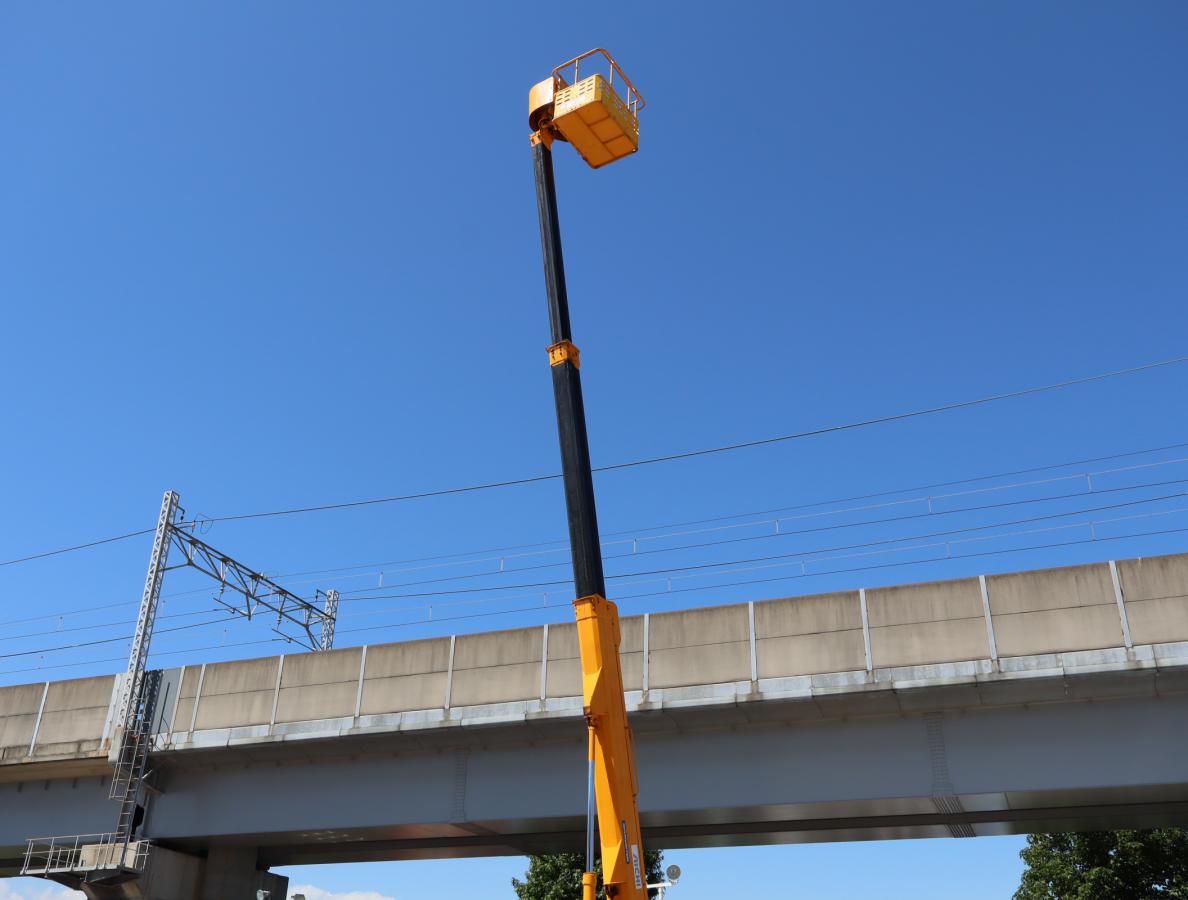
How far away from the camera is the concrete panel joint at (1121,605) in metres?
16.0

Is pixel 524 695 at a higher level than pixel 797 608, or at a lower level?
lower

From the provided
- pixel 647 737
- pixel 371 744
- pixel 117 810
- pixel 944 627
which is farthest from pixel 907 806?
pixel 117 810

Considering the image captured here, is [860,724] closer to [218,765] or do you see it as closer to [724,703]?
[724,703]

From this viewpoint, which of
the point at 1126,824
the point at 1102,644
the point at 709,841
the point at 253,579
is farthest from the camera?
the point at 253,579

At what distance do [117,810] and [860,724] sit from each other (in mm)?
17417

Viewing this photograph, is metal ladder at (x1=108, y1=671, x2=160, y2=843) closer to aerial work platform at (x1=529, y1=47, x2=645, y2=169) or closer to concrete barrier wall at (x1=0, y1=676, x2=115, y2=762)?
concrete barrier wall at (x1=0, y1=676, x2=115, y2=762)

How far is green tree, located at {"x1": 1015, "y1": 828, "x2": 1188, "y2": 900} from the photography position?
A: 39.8 meters

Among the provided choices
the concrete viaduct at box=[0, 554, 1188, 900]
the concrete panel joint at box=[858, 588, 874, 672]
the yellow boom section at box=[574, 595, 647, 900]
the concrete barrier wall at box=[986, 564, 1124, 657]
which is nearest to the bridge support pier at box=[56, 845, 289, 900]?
the concrete viaduct at box=[0, 554, 1188, 900]

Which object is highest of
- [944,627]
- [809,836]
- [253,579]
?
[253,579]

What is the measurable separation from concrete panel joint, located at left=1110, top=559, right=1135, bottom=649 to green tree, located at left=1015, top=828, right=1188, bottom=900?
97.4 ft

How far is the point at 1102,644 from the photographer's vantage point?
1612 cm

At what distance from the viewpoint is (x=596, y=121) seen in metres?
15.9

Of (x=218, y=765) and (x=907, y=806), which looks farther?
(x=218, y=765)

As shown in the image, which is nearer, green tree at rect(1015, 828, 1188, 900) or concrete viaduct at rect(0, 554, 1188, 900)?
concrete viaduct at rect(0, 554, 1188, 900)
